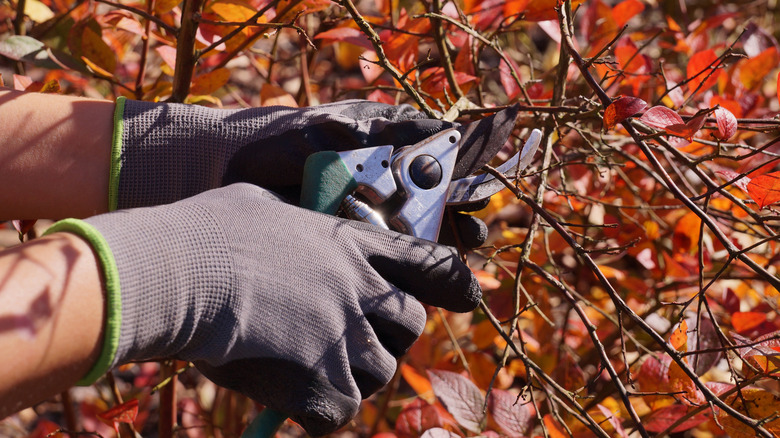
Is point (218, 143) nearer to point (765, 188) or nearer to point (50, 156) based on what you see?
point (50, 156)

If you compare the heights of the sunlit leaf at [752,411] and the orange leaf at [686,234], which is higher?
the orange leaf at [686,234]

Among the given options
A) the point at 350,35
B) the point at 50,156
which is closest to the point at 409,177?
the point at 350,35

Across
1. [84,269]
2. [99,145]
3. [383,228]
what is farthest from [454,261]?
[99,145]

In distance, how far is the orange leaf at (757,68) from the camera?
187 cm

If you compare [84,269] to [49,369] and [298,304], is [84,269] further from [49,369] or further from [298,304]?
[298,304]

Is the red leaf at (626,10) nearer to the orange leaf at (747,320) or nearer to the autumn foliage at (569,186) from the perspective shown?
the autumn foliage at (569,186)

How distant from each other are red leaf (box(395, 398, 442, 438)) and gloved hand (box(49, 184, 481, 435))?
39 cm

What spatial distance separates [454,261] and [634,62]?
94cm

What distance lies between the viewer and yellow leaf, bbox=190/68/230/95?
60.9 inches

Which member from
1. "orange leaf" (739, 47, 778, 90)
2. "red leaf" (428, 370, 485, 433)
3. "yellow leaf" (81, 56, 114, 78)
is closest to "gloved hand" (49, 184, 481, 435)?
"red leaf" (428, 370, 485, 433)

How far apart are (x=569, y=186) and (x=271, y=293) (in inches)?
53.5

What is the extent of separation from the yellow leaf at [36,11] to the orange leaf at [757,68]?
6.31 ft

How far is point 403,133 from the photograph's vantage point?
4.34 ft

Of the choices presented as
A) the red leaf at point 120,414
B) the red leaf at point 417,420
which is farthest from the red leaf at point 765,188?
the red leaf at point 120,414
